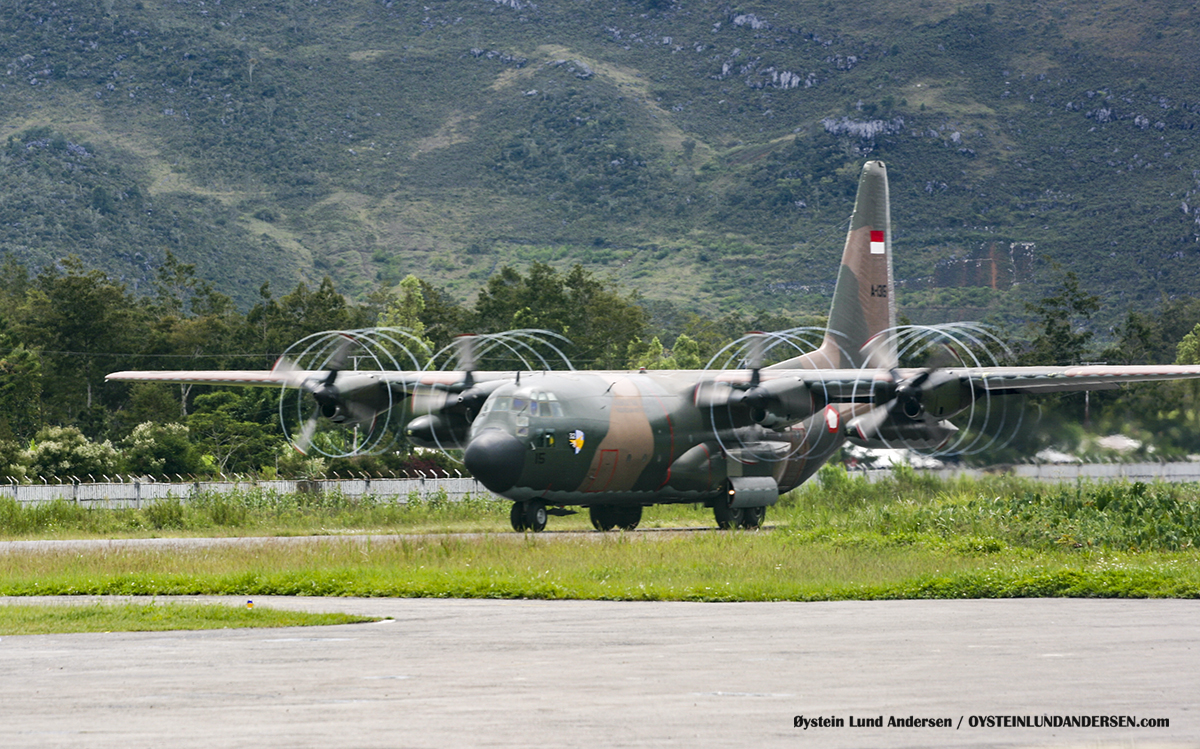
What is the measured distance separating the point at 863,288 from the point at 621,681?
91.6 feet

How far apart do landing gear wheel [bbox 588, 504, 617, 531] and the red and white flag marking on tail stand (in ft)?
34.0

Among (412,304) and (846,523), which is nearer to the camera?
(846,523)

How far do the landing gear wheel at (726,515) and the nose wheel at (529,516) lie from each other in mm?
4913

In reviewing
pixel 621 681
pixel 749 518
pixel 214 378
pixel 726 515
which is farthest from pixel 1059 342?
pixel 621 681

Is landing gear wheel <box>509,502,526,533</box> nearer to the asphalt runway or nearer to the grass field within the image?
the grass field

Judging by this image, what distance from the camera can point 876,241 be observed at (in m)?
37.2

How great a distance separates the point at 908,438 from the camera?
3005 centimetres

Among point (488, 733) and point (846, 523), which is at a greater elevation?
point (488, 733)

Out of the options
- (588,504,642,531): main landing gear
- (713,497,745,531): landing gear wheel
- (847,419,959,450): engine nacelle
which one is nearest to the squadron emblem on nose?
(588,504,642,531): main landing gear

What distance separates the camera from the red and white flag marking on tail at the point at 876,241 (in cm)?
3706

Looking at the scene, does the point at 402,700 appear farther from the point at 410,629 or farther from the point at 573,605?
the point at 573,605

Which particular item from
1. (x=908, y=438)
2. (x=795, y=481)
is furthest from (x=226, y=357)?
(x=908, y=438)

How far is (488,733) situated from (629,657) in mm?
3648

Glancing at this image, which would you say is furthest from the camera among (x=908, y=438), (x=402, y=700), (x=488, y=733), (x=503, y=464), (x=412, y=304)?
(x=412, y=304)
